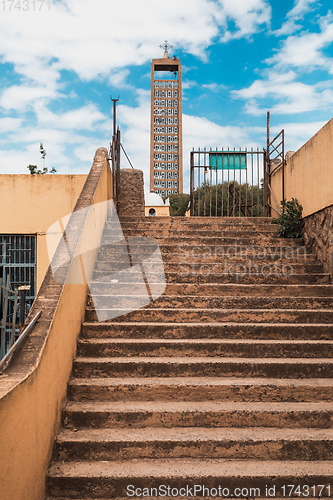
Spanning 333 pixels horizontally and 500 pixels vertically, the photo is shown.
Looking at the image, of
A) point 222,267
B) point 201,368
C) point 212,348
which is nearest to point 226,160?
point 222,267

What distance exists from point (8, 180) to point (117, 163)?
8.55 ft

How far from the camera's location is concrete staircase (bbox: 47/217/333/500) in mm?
2408

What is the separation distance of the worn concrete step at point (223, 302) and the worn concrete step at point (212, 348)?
599 millimetres

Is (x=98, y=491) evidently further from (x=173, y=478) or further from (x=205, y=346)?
(x=205, y=346)

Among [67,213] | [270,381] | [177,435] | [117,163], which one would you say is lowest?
[177,435]

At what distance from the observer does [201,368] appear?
319 cm

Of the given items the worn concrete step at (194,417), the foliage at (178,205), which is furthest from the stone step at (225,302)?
the foliage at (178,205)

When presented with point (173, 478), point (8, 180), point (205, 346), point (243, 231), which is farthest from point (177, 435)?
point (8, 180)

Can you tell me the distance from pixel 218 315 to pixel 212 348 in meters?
0.45

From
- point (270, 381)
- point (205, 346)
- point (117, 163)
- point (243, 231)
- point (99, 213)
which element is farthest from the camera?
point (117, 163)

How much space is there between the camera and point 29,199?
764 cm

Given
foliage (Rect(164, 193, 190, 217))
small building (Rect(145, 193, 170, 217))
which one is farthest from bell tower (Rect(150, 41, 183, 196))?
small building (Rect(145, 193, 170, 217))

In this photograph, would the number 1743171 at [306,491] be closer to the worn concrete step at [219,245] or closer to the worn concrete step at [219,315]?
the worn concrete step at [219,315]

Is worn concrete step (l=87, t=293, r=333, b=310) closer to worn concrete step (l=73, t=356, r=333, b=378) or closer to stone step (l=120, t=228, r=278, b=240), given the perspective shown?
worn concrete step (l=73, t=356, r=333, b=378)
